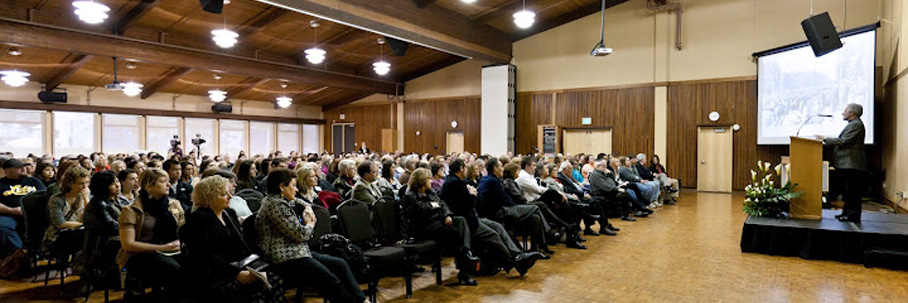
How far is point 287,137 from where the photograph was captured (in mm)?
17609

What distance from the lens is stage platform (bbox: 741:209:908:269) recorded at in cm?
438

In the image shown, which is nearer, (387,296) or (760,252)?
(387,296)

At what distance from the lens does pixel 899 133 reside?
273 inches

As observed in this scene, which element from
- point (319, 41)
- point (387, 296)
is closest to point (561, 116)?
point (319, 41)

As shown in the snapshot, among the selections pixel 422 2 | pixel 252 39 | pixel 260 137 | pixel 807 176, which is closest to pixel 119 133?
pixel 260 137

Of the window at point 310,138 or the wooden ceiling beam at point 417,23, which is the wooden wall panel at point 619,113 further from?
the window at point 310,138

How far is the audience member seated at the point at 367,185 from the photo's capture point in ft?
13.7

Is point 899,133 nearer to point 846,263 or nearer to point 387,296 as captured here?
point 846,263

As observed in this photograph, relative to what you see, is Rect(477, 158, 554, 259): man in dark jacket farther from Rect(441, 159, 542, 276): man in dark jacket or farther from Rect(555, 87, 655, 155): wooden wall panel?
Rect(555, 87, 655, 155): wooden wall panel

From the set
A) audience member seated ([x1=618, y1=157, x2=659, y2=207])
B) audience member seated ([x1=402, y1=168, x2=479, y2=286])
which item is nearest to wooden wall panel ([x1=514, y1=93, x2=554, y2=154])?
audience member seated ([x1=618, y1=157, x2=659, y2=207])

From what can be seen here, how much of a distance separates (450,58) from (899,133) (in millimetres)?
10663

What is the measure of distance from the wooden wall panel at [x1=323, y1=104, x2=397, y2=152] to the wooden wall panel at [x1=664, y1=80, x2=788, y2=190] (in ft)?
29.2

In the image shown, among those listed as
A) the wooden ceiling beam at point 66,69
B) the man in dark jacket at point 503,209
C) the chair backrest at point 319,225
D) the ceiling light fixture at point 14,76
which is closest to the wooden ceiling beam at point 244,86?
the wooden ceiling beam at point 66,69

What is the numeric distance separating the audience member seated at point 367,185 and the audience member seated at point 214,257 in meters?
1.49
